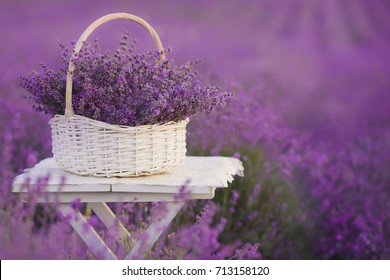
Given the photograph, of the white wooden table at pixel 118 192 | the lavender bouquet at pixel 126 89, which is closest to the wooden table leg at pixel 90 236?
the white wooden table at pixel 118 192

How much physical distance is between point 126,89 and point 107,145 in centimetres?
18

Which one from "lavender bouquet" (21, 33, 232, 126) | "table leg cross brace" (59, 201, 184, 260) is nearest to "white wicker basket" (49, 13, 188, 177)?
"lavender bouquet" (21, 33, 232, 126)

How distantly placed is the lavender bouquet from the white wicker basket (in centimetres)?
3

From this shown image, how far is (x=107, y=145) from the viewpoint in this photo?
2225mm

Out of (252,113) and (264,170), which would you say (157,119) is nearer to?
(264,170)

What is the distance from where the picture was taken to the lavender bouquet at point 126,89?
87.7 inches

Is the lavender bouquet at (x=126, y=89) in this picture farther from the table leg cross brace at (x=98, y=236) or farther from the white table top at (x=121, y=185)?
the table leg cross brace at (x=98, y=236)

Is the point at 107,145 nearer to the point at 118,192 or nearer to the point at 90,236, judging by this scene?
the point at 118,192

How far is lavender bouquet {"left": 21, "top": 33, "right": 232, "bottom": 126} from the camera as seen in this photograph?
223 cm

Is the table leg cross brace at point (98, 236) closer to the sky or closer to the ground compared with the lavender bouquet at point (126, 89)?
closer to the ground

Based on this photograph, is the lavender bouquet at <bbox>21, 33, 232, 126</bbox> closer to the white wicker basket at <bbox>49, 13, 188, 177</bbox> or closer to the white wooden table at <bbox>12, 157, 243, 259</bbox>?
the white wicker basket at <bbox>49, 13, 188, 177</bbox>

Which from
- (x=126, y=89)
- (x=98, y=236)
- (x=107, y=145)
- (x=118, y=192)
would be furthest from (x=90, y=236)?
(x=126, y=89)

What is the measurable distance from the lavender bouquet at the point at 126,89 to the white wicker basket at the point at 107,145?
0.11 feet

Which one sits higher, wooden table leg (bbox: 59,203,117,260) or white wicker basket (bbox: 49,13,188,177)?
white wicker basket (bbox: 49,13,188,177)
